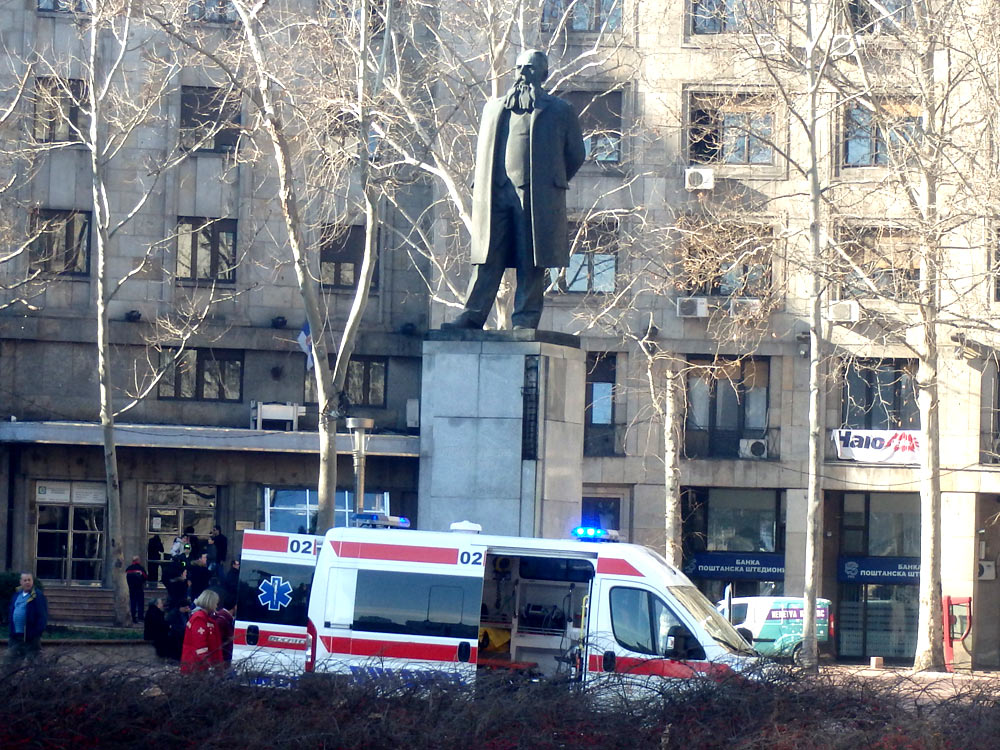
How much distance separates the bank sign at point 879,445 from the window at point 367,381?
11.3 m

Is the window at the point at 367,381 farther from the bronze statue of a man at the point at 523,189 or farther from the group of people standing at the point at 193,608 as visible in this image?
the bronze statue of a man at the point at 523,189

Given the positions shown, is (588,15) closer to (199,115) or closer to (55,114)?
(199,115)

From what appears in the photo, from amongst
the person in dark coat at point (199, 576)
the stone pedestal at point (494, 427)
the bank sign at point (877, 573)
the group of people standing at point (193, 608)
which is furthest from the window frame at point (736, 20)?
the person in dark coat at point (199, 576)

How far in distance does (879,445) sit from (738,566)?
4.50 m

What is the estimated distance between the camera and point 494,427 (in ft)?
44.8

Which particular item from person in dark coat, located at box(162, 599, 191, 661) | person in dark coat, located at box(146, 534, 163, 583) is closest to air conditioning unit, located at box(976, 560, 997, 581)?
person in dark coat, located at box(146, 534, 163, 583)

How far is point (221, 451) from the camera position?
3756 cm

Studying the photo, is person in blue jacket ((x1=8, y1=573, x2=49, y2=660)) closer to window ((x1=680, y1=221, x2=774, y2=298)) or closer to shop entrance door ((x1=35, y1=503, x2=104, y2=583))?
window ((x1=680, y1=221, x2=774, y2=298))

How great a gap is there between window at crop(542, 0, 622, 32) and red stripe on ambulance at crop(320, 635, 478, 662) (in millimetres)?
24012

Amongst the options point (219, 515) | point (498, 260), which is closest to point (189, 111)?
point (219, 515)

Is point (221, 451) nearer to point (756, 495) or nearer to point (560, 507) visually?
point (756, 495)

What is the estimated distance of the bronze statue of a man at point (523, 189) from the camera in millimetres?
13523

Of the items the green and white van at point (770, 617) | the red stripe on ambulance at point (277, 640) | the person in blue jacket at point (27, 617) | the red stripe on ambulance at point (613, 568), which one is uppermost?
the red stripe on ambulance at point (613, 568)

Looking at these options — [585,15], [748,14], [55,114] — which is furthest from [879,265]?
[55,114]
